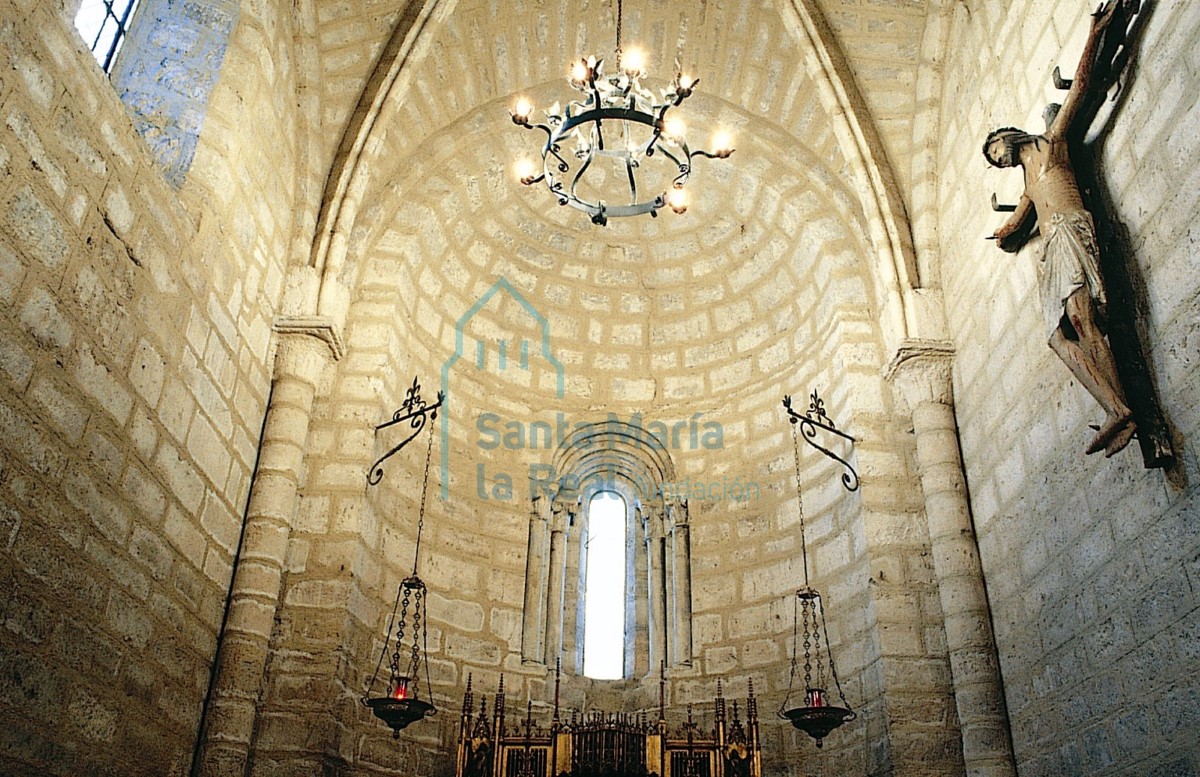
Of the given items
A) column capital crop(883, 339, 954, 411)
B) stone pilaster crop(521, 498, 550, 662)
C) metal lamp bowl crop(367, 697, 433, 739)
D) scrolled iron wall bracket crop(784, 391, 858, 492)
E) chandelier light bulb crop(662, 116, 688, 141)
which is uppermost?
chandelier light bulb crop(662, 116, 688, 141)

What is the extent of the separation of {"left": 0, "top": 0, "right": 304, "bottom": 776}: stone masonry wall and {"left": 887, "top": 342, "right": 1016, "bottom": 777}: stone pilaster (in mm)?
4663

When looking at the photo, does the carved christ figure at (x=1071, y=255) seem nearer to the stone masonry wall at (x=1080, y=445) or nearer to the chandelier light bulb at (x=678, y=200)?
the stone masonry wall at (x=1080, y=445)

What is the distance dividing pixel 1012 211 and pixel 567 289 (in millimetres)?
4815

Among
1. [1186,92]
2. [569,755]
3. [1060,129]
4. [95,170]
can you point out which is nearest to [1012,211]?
[1060,129]

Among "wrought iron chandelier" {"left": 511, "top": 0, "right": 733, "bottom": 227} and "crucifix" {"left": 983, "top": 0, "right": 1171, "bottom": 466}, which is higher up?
"wrought iron chandelier" {"left": 511, "top": 0, "right": 733, "bottom": 227}

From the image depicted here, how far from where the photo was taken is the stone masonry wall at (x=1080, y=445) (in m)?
4.30

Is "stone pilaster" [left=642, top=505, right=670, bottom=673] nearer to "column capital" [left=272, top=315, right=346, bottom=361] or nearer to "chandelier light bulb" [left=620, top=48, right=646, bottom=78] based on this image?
"column capital" [left=272, top=315, right=346, bottom=361]

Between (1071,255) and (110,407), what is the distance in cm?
482

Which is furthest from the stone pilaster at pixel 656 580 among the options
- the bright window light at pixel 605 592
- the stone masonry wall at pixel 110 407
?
the stone masonry wall at pixel 110 407

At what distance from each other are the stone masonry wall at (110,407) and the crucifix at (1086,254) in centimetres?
472

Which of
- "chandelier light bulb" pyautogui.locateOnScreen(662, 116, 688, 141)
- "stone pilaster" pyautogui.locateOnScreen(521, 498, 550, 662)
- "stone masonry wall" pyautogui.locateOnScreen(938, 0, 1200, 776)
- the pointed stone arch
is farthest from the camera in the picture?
"stone pilaster" pyautogui.locateOnScreen(521, 498, 550, 662)

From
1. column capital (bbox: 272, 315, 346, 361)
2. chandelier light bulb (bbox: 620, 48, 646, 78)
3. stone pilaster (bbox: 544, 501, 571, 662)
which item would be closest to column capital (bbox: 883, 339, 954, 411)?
chandelier light bulb (bbox: 620, 48, 646, 78)

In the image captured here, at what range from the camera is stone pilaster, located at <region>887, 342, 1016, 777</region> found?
5.93m

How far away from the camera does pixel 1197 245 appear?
13.8ft
